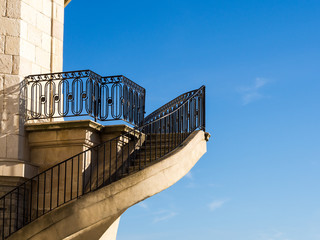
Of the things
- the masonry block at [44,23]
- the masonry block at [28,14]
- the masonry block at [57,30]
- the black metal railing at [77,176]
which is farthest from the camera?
the masonry block at [57,30]

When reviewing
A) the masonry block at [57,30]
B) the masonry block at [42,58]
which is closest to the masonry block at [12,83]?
the masonry block at [42,58]

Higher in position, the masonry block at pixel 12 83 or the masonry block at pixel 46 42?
the masonry block at pixel 46 42

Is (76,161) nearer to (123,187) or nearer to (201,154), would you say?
(123,187)

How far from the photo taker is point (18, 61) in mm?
12852

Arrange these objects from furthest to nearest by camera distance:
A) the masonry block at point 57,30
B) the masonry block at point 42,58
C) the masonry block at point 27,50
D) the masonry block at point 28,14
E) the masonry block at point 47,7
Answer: the masonry block at point 57,30, the masonry block at point 47,7, the masonry block at point 42,58, the masonry block at point 28,14, the masonry block at point 27,50

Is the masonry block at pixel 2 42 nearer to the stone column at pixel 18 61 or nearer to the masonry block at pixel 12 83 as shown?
the stone column at pixel 18 61

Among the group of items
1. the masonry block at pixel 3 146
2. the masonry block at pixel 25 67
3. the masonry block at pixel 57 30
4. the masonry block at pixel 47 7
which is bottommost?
the masonry block at pixel 3 146

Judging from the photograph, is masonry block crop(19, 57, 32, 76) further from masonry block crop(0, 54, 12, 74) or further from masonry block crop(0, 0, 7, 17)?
masonry block crop(0, 0, 7, 17)

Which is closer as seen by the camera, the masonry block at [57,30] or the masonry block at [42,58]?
the masonry block at [42,58]

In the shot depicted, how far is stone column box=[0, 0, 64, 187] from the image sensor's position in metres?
12.5

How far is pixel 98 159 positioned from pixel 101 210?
157 centimetres

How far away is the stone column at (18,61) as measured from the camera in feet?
40.9

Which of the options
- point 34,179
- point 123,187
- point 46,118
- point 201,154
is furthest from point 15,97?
point 201,154

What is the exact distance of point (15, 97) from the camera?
1270cm
